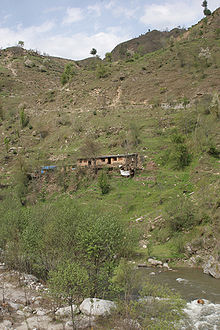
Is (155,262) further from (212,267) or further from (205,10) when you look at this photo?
(205,10)

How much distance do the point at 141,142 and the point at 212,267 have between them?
27.8 metres

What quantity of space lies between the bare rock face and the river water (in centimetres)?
40

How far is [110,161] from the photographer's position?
45.4 m

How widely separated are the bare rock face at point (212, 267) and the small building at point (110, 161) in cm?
2105

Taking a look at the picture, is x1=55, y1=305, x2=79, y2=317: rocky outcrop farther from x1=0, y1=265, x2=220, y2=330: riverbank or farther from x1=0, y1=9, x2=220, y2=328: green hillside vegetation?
x1=0, y1=9, x2=220, y2=328: green hillside vegetation

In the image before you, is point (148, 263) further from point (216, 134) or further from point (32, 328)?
point (216, 134)

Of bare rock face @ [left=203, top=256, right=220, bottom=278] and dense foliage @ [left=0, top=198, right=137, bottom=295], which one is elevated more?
dense foliage @ [left=0, top=198, right=137, bottom=295]

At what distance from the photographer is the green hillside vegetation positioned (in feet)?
66.3

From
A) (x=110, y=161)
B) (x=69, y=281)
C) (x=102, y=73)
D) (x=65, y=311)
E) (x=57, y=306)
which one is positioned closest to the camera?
(x=69, y=281)

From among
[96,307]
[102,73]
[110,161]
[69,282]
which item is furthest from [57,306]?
[102,73]

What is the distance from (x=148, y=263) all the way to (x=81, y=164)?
78.5ft

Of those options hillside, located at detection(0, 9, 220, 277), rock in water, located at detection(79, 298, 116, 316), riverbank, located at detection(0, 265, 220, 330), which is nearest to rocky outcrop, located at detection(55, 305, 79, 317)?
riverbank, located at detection(0, 265, 220, 330)

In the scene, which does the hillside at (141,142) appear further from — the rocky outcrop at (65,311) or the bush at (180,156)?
the rocky outcrop at (65,311)

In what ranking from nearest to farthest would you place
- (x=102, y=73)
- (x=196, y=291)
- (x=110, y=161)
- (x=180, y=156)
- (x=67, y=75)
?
1. (x=196, y=291)
2. (x=180, y=156)
3. (x=110, y=161)
4. (x=102, y=73)
5. (x=67, y=75)
